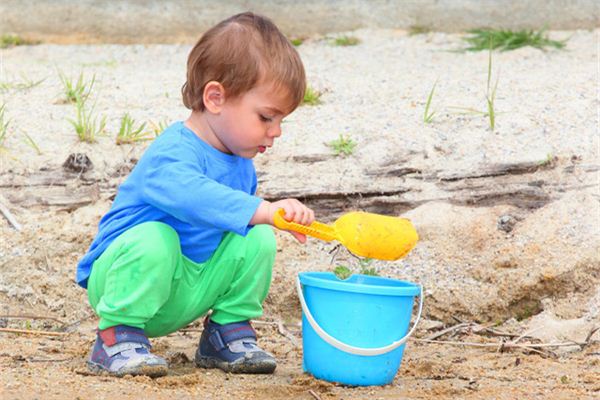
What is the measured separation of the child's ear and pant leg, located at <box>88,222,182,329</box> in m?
0.34

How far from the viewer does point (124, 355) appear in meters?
2.55

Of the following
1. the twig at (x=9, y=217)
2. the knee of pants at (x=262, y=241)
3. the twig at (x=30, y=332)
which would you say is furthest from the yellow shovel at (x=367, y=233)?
the twig at (x=9, y=217)

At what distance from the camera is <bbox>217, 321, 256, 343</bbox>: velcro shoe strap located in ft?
9.04

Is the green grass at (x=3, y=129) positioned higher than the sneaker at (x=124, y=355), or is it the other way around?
the green grass at (x=3, y=129)

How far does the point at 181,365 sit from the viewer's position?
2.84 meters

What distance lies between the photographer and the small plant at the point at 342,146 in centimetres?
392

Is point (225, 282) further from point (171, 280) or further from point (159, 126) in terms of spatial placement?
point (159, 126)

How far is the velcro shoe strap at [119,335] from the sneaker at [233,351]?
23 centimetres

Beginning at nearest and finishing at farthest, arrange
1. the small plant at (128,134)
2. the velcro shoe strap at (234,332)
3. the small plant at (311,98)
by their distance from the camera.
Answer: the velcro shoe strap at (234,332)
the small plant at (128,134)
the small plant at (311,98)

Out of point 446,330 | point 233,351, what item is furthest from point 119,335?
point 446,330

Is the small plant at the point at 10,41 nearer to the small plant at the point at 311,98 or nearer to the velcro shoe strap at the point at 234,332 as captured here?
the small plant at the point at 311,98

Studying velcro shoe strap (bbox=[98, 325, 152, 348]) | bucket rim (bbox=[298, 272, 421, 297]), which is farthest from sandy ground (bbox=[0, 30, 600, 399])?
bucket rim (bbox=[298, 272, 421, 297])

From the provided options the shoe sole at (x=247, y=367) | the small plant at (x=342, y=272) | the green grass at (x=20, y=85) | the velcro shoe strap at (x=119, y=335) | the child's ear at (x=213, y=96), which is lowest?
the shoe sole at (x=247, y=367)

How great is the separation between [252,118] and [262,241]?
0.34m
